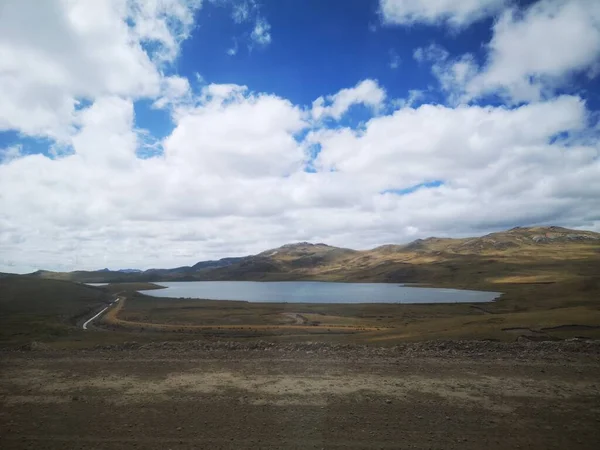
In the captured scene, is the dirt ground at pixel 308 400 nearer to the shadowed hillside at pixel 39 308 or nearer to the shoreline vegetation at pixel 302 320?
the shoreline vegetation at pixel 302 320

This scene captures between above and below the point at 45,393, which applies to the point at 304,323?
below

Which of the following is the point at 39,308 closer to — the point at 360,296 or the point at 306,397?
the point at 306,397

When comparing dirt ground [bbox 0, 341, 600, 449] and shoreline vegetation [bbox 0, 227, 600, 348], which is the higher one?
dirt ground [bbox 0, 341, 600, 449]

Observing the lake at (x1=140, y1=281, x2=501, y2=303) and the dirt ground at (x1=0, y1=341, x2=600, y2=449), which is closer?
the dirt ground at (x1=0, y1=341, x2=600, y2=449)

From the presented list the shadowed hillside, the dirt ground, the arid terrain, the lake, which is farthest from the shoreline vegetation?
the lake

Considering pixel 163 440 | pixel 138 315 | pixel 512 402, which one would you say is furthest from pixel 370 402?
pixel 138 315

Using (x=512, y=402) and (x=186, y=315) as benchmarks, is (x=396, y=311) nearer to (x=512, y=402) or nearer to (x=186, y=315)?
(x=186, y=315)

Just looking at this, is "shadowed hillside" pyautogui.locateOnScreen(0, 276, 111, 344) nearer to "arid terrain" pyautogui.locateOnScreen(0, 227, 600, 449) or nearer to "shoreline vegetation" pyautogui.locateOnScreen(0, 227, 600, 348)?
"shoreline vegetation" pyautogui.locateOnScreen(0, 227, 600, 348)

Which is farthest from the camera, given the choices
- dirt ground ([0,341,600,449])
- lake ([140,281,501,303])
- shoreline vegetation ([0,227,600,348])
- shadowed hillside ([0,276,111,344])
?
lake ([140,281,501,303])

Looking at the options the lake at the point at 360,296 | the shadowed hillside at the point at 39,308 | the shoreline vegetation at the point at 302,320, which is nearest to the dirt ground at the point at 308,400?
the shoreline vegetation at the point at 302,320
